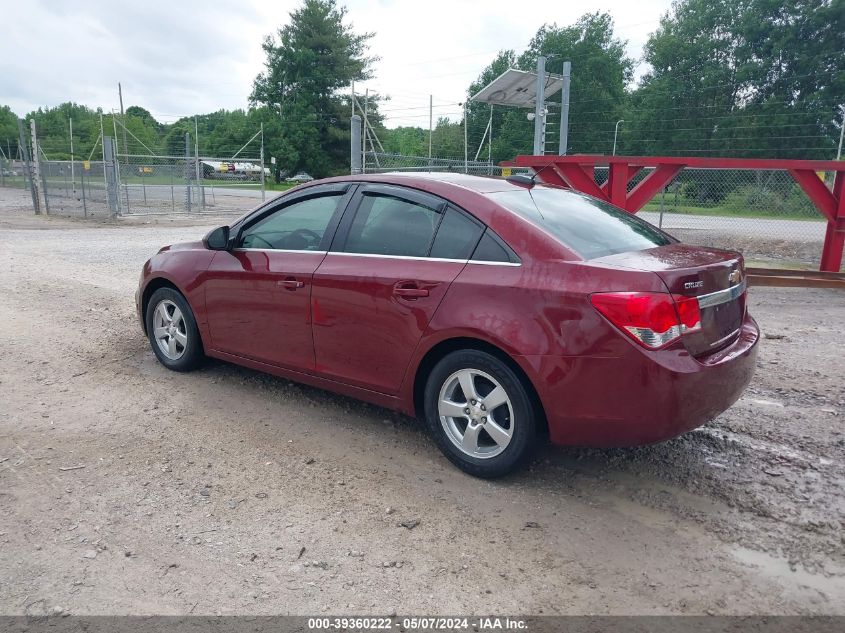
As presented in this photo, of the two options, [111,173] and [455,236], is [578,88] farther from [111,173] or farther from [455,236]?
[455,236]

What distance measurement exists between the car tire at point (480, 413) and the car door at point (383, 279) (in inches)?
11.0

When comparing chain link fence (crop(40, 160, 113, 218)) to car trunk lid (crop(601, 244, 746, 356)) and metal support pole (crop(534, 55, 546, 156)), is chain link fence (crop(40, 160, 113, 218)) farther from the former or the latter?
car trunk lid (crop(601, 244, 746, 356))

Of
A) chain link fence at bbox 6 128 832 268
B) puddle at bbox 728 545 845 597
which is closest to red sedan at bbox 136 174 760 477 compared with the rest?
puddle at bbox 728 545 845 597

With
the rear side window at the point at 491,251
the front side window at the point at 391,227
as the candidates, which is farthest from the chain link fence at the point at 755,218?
the rear side window at the point at 491,251

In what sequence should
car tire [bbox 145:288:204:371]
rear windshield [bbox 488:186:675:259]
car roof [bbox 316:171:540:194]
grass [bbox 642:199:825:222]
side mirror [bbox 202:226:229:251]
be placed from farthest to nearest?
grass [bbox 642:199:825:222], car tire [bbox 145:288:204:371], side mirror [bbox 202:226:229:251], car roof [bbox 316:171:540:194], rear windshield [bbox 488:186:675:259]

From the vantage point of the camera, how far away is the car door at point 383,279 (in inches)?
147

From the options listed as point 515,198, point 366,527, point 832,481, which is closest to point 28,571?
point 366,527

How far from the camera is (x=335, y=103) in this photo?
2047 inches

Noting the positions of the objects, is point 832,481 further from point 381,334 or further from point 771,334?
point 771,334

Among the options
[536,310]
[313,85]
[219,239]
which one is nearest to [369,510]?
[536,310]

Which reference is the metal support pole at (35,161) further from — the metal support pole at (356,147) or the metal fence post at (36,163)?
the metal support pole at (356,147)

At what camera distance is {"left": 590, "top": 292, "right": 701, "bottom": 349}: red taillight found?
3074 millimetres

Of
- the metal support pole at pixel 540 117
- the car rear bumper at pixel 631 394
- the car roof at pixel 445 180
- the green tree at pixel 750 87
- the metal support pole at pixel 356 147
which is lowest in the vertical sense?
the car rear bumper at pixel 631 394

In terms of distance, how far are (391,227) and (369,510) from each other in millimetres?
1679
